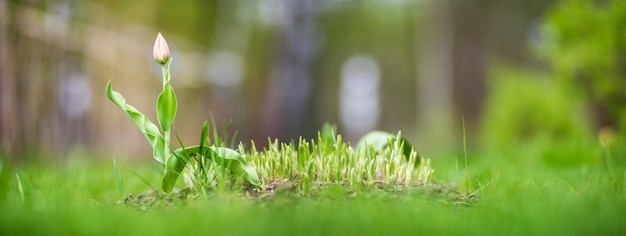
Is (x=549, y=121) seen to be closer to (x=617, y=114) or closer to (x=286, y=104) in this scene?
(x=617, y=114)

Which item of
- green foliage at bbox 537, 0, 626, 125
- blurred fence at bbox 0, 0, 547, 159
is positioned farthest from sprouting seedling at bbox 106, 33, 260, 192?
green foliage at bbox 537, 0, 626, 125

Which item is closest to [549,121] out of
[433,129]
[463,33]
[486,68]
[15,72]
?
[486,68]

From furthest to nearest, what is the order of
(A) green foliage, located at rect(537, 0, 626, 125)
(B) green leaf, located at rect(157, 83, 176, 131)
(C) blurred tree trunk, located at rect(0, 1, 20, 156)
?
(A) green foliage, located at rect(537, 0, 626, 125), (C) blurred tree trunk, located at rect(0, 1, 20, 156), (B) green leaf, located at rect(157, 83, 176, 131)

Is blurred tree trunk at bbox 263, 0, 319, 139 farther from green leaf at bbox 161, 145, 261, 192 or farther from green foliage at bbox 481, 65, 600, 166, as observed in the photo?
green leaf at bbox 161, 145, 261, 192

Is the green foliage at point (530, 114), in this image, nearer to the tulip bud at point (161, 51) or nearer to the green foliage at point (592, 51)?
the green foliage at point (592, 51)

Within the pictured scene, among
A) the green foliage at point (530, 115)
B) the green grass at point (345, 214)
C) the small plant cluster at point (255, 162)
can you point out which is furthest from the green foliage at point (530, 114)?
the green grass at point (345, 214)

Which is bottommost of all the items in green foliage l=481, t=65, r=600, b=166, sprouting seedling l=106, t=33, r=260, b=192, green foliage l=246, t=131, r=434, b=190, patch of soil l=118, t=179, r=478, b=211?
green foliage l=481, t=65, r=600, b=166
